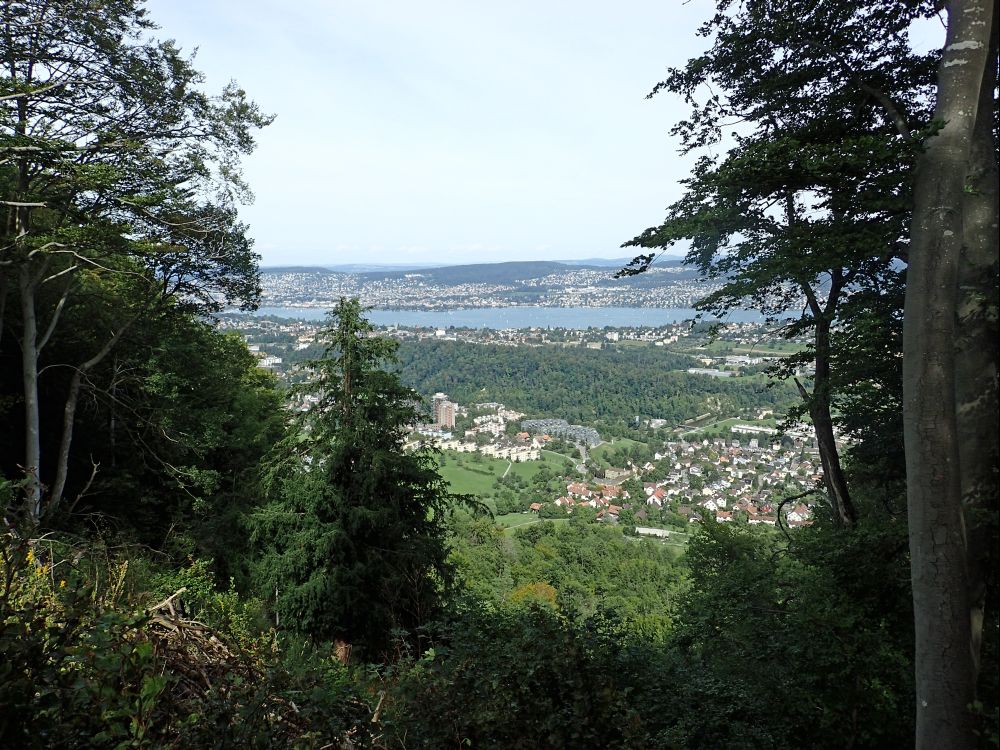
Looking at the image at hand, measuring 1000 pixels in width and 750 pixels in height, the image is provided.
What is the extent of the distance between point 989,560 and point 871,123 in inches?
143

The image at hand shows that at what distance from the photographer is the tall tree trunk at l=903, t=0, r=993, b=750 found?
262 cm

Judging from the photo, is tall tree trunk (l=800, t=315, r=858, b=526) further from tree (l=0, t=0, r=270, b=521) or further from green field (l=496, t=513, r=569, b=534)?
green field (l=496, t=513, r=569, b=534)

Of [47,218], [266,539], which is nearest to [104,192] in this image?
[47,218]

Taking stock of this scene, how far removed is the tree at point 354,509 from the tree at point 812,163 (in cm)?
432

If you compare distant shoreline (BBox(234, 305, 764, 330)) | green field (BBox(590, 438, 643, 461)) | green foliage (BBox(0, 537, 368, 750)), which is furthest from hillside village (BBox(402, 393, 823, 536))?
distant shoreline (BBox(234, 305, 764, 330))

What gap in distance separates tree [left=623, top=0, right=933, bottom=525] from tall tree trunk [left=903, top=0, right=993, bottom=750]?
276mm

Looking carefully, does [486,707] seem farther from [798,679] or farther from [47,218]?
[47,218]

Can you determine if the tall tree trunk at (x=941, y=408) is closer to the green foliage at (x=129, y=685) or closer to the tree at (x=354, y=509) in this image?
the green foliage at (x=129, y=685)

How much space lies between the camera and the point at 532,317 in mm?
126062

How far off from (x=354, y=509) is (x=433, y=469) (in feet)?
4.55

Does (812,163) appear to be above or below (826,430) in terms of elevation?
above

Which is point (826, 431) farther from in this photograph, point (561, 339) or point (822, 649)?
point (561, 339)

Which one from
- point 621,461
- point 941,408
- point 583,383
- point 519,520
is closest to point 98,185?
point 941,408

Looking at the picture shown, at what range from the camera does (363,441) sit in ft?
23.1
